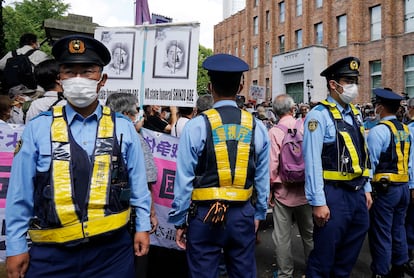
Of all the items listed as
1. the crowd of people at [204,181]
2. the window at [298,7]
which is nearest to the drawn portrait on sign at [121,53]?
the crowd of people at [204,181]

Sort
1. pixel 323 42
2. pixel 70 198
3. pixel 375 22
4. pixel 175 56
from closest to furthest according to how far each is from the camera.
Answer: pixel 70 198, pixel 175 56, pixel 375 22, pixel 323 42

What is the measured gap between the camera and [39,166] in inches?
Result: 89.0

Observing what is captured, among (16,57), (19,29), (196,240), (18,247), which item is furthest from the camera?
(19,29)

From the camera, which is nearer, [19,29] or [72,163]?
[72,163]

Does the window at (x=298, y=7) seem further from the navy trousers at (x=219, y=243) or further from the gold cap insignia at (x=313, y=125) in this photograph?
the navy trousers at (x=219, y=243)

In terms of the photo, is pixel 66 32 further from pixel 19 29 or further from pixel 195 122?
pixel 19 29

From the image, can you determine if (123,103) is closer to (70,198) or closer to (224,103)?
(224,103)

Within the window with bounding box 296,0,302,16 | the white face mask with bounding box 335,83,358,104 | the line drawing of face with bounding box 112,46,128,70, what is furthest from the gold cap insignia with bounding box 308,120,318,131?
the window with bounding box 296,0,302,16

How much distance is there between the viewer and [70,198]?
221 centimetres

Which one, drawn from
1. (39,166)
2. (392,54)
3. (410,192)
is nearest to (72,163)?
(39,166)

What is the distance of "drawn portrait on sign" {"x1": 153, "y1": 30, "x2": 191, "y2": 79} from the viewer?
184 inches

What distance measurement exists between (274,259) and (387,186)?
187cm

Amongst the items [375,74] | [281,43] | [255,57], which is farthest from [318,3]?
[255,57]

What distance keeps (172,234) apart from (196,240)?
1640 mm
